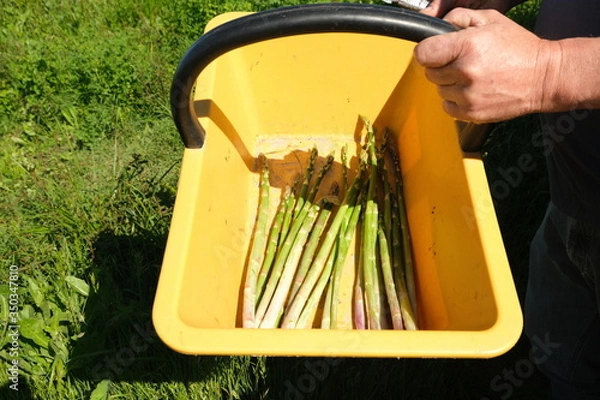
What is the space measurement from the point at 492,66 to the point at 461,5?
80cm

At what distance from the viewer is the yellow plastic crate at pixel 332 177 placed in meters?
1.25

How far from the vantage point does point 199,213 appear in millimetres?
1553

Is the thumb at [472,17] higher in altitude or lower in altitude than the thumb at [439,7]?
higher

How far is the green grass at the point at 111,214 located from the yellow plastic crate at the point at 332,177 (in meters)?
0.37

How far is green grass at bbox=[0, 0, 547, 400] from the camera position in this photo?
2041 mm

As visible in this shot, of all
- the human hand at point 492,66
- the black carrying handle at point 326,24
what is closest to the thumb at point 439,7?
the black carrying handle at point 326,24

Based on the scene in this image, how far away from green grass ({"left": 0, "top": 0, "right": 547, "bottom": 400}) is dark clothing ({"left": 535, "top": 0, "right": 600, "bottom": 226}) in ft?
2.90

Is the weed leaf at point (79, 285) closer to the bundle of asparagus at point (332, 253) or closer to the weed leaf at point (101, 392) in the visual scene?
the weed leaf at point (101, 392)

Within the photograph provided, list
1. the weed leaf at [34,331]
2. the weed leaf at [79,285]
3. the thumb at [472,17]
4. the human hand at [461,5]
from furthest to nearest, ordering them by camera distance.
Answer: the weed leaf at [79,285], the weed leaf at [34,331], the human hand at [461,5], the thumb at [472,17]

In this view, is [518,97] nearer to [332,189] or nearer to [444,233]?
[444,233]

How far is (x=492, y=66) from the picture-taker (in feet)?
3.72

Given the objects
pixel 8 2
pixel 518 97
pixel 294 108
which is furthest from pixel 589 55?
pixel 8 2

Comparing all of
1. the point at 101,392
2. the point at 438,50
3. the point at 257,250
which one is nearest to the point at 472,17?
the point at 438,50

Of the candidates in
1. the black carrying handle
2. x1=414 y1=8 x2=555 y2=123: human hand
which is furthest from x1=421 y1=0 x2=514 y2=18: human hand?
x1=414 y1=8 x2=555 y2=123: human hand
